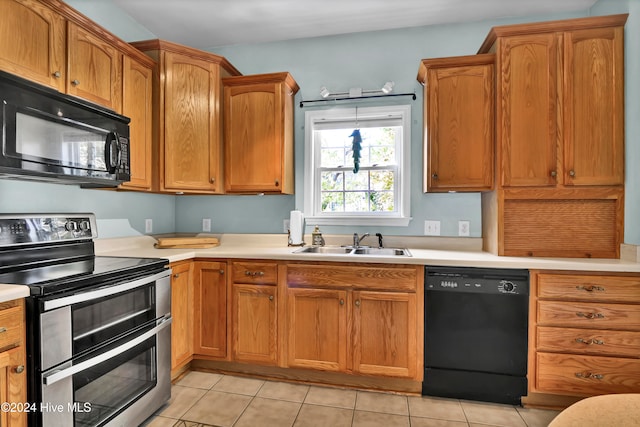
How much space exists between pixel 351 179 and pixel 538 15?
198cm

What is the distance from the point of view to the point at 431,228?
2.69 meters

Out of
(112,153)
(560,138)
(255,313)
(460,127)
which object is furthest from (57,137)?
(560,138)

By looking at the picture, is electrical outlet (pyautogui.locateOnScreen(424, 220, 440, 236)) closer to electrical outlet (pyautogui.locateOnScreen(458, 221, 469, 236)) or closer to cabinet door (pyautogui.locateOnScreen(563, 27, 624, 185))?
electrical outlet (pyautogui.locateOnScreen(458, 221, 469, 236))

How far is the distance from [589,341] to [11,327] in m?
2.83

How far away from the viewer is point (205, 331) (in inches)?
93.2

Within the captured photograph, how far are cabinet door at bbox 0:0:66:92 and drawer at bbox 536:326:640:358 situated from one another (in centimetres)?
312

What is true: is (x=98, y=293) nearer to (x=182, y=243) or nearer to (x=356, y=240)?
(x=182, y=243)

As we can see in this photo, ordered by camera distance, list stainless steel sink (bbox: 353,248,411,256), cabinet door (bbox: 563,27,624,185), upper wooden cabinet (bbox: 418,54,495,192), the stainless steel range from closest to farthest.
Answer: the stainless steel range → cabinet door (bbox: 563,27,624,185) → upper wooden cabinet (bbox: 418,54,495,192) → stainless steel sink (bbox: 353,248,411,256)

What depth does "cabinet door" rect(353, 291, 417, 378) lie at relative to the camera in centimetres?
209

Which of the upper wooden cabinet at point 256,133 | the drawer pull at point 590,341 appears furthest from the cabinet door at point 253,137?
the drawer pull at point 590,341

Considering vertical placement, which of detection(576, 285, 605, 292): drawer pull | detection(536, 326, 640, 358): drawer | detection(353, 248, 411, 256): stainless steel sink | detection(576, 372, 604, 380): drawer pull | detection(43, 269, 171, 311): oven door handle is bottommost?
detection(576, 372, 604, 380): drawer pull

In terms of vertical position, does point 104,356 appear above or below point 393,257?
below

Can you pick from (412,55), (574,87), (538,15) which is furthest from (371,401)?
(538,15)

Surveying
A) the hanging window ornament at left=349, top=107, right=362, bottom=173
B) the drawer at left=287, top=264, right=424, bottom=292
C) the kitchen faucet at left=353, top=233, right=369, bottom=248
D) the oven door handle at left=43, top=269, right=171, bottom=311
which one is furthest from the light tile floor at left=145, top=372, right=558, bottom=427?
the hanging window ornament at left=349, top=107, right=362, bottom=173
